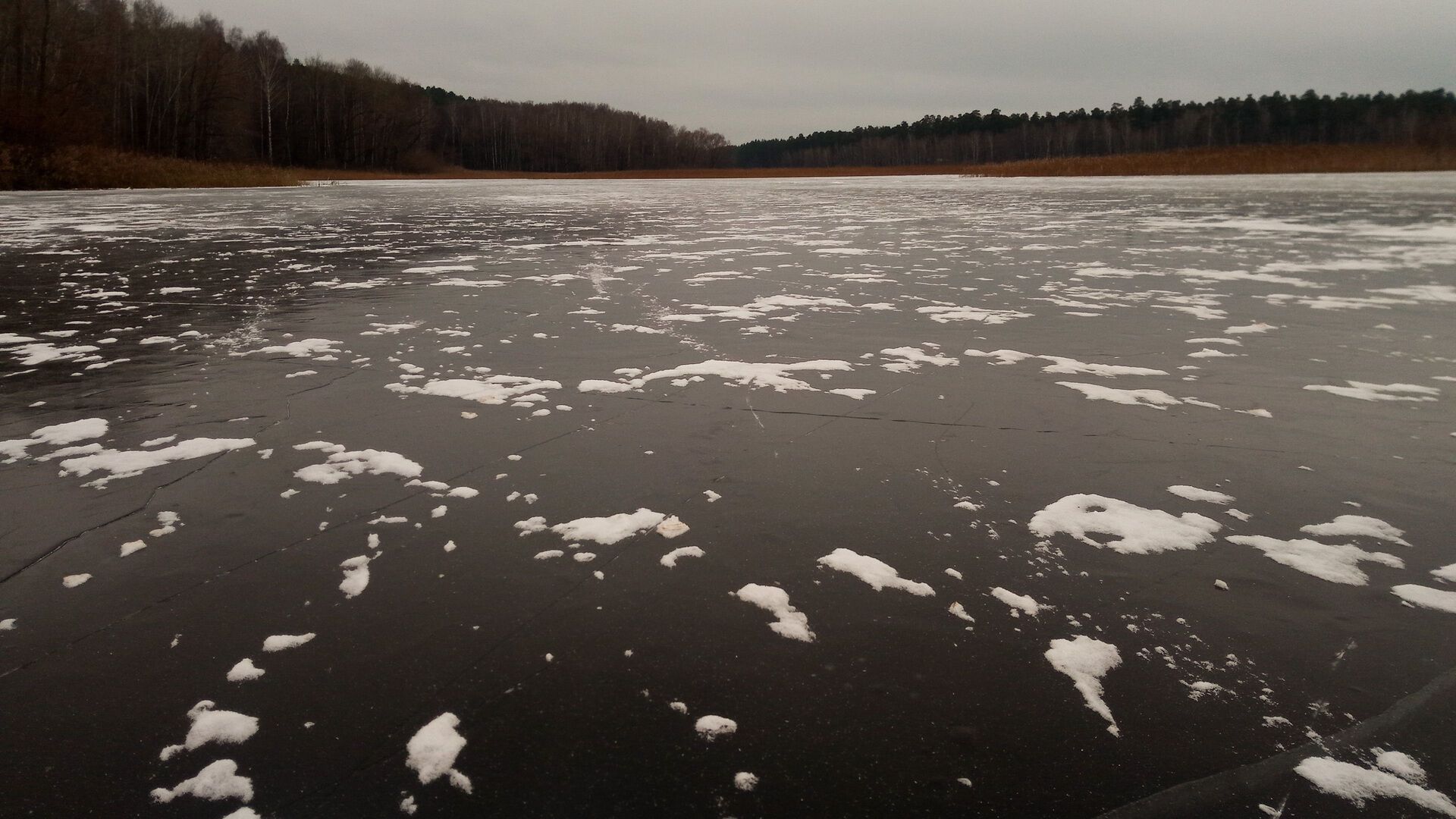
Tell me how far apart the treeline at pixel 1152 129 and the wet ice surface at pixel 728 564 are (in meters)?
87.9

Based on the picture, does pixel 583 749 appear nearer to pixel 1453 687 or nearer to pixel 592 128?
pixel 1453 687

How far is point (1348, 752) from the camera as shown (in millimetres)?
1643

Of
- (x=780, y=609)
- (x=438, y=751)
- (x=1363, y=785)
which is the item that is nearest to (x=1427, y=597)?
(x=1363, y=785)

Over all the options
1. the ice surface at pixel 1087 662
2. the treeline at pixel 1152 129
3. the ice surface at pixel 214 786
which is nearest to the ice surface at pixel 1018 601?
the ice surface at pixel 1087 662

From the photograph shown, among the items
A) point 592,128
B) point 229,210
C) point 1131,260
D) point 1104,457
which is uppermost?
point 592,128

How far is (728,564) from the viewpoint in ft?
7.98

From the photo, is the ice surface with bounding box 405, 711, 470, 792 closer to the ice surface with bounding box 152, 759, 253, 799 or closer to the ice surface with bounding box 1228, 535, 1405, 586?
the ice surface with bounding box 152, 759, 253, 799

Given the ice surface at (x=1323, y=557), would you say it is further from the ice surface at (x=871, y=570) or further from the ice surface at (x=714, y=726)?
the ice surface at (x=714, y=726)

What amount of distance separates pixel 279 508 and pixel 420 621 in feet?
3.49

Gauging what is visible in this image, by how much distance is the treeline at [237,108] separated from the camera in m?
37.9

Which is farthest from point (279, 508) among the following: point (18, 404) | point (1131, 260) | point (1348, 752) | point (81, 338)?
point (1131, 260)

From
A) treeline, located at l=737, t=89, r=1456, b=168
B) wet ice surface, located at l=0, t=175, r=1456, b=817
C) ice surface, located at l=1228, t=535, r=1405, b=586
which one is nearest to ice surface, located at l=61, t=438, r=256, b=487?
wet ice surface, located at l=0, t=175, r=1456, b=817

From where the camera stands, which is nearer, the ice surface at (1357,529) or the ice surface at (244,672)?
the ice surface at (244,672)

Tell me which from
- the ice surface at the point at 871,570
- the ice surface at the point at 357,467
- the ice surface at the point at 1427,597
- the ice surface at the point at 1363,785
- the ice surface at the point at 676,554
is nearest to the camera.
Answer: the ice surface at the point at 1363,785
